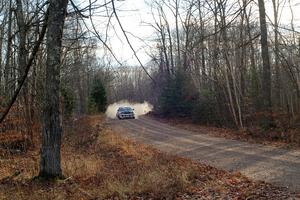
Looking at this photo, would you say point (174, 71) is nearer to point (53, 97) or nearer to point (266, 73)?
point (266, 73)

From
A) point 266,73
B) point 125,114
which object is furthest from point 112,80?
point 125,114

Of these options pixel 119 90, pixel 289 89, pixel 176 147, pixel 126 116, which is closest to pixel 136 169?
pixel 176 147

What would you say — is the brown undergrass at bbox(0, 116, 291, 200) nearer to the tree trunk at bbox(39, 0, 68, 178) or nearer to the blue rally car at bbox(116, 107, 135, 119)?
the tree trunk at bbox(39, 0, 68, 178)

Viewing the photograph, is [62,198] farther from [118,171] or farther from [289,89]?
[289,89]

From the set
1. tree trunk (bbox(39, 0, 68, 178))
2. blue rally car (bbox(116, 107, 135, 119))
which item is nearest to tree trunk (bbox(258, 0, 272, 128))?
tree trunk (bbox(39, 0, 68, 178))

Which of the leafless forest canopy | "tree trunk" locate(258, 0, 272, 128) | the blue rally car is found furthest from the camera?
the blue rally car

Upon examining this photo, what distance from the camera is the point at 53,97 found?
8172 millimetres

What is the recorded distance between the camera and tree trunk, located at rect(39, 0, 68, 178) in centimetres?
807

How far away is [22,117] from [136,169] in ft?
21.1

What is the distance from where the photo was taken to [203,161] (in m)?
11.3

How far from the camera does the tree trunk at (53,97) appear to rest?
26.5 feet

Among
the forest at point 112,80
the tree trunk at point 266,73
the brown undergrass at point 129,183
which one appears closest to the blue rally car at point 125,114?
the forest at point 112,80

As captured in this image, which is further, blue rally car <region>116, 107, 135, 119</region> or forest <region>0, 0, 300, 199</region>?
blue rally car <region>116, 107, 135, 119</region>

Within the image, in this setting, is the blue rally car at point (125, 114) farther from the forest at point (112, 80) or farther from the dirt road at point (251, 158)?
the dirt road at point (251, 158)
